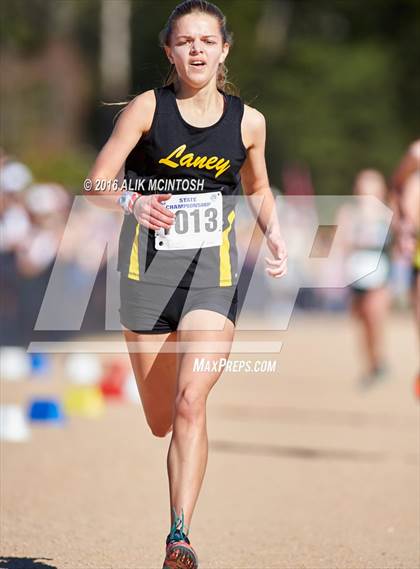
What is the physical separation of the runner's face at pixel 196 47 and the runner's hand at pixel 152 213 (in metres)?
0.50

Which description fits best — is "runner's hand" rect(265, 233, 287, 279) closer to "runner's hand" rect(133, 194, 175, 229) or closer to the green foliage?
"runner's hand" rect(133, 194, 175, 229)

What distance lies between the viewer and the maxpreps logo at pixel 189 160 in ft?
16.1

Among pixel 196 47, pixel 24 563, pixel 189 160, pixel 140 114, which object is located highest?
pixel 196 47

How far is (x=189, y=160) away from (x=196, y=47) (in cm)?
42

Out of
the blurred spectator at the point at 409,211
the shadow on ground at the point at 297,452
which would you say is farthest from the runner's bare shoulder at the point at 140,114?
the shadow on ground at the point at 297,452

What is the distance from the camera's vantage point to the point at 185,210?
16.4ft

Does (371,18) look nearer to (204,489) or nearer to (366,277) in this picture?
(366,277)

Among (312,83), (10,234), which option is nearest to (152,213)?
(10,234)

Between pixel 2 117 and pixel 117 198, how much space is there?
30.4m

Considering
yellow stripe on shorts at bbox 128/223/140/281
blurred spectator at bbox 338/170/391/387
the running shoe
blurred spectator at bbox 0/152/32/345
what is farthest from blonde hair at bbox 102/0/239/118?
blurred spectator at bbox 0/152/32/345

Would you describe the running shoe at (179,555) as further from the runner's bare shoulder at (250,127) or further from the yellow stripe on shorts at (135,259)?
the runner's bare shoulder at (250,127)

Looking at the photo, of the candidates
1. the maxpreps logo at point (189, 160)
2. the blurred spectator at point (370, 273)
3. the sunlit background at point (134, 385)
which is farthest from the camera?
the blurred spectator at point (370, 273)

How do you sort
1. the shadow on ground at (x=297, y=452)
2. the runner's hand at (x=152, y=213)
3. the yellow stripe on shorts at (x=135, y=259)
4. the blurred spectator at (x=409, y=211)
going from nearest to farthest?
the runner's hand at (x=152, y=213) → the yellow stripe on shorts at (x=135, y=259) → the shadow on ground at (x=297, y=452) → the blurred spectator at (x=409, y=211)

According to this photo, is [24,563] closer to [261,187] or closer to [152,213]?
[152,213]
